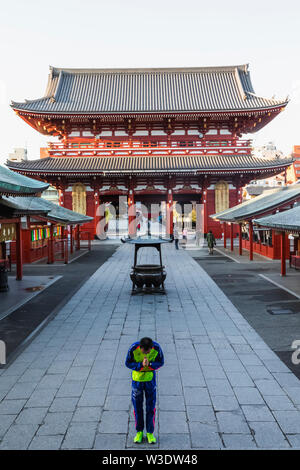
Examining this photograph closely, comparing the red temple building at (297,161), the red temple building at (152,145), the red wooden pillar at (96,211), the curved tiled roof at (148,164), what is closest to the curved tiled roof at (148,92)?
the red temple building at (152,145)

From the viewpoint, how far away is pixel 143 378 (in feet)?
16.5

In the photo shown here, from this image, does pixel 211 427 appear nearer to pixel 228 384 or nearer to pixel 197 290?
pixel 228 384

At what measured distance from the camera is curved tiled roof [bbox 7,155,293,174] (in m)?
31.0

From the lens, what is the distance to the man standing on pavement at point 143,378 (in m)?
4.94

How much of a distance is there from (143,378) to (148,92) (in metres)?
34.6

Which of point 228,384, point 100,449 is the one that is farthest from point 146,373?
point 228,384

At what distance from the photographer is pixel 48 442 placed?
4941 mm

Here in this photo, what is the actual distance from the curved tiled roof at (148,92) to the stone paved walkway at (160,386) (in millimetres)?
25016

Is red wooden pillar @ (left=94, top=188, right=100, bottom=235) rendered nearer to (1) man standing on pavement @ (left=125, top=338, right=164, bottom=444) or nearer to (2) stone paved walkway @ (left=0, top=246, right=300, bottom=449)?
(2) stone paved walkway @ (left=0, top=246, right=300, bottom=449)

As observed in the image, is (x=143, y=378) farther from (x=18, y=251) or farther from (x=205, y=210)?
(x=205, y=210)

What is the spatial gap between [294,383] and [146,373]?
117 inches

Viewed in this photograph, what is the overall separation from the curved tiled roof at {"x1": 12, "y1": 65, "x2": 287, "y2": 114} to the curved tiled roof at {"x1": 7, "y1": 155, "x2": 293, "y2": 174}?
3804 mm

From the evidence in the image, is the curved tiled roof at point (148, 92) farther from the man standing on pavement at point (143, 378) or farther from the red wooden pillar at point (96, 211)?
the man standing on pavement at point (143, 378)

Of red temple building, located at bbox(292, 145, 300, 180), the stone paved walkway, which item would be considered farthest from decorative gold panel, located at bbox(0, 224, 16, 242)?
red temple building, located at bbox(292, 145, 300, 180)
